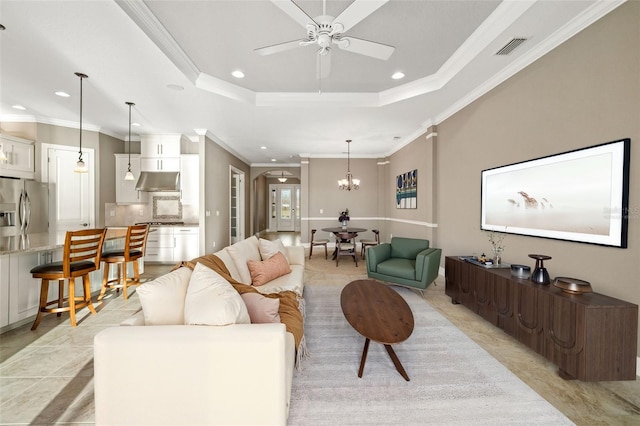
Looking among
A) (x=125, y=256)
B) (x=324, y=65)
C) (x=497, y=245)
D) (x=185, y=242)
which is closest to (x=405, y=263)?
(x=497, y=245)

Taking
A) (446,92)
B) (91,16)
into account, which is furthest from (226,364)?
(446,92)

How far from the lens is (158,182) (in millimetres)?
5562

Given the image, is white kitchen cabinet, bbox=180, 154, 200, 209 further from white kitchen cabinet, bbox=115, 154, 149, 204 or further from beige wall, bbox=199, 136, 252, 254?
white kitchen cabinet, bbox=115, 154, 149, 204

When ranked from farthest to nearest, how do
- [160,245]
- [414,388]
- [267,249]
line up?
[160,245]
[267,249]
[414,388]

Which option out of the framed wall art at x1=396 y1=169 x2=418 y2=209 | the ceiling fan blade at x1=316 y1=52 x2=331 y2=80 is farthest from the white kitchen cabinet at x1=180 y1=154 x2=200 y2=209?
the framed wall art at x1=396 y1=169 x2=418 y2=209

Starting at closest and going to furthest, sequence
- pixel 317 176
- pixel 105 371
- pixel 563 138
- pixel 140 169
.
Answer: pixel 105 371 → pixel 563 138 → pixel 140 169 → pixel 317 176

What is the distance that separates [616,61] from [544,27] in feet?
2.14

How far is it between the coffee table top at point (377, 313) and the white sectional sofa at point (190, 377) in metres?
0.79

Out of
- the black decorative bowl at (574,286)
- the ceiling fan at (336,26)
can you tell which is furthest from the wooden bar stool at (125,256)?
the black decorative bowl at (574,286)

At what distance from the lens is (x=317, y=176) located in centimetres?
Result: 786

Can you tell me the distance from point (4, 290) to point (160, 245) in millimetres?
3025

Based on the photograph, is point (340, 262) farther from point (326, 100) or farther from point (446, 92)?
point (446, 92)

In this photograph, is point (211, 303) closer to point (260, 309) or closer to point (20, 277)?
point (260, 309)

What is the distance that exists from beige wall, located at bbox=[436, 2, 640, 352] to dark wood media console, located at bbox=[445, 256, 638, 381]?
290 mm
